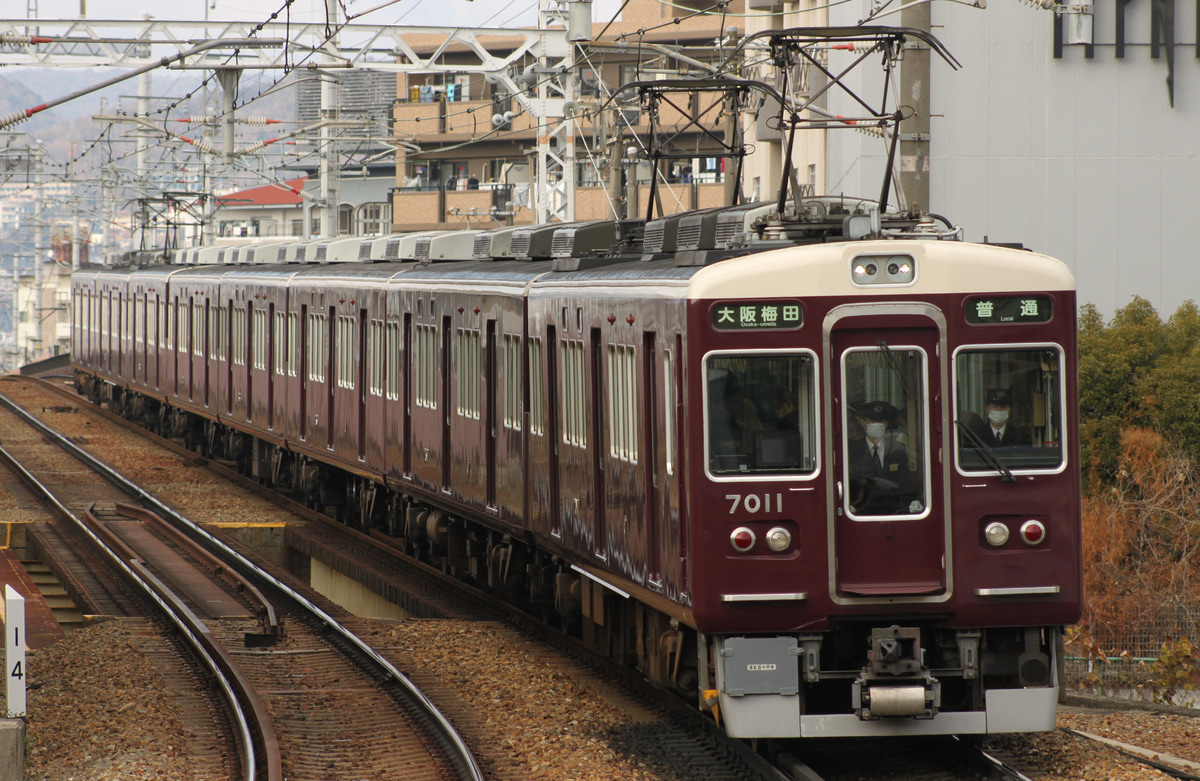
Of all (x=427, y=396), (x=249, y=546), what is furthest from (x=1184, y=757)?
(x=249, y=546)

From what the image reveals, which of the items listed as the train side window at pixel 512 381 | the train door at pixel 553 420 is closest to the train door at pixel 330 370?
the train side window at pixel 512 381

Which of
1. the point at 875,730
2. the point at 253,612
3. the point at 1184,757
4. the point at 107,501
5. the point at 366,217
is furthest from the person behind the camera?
the point at 366,217

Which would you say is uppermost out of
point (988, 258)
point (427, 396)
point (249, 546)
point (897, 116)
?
point (897, 116)

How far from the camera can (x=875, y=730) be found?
7.45 metres

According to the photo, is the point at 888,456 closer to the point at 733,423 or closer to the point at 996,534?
the point at 996,534

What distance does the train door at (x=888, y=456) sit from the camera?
24.6 feet

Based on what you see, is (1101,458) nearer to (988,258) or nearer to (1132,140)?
(1132,140)

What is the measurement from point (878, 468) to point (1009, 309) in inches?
35.4

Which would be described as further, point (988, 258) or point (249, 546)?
point (249, 546)

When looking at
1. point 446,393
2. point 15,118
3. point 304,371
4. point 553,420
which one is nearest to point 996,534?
point 553,420

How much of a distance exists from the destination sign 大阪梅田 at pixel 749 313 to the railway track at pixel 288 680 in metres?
2.35

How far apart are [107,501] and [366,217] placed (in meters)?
49.1

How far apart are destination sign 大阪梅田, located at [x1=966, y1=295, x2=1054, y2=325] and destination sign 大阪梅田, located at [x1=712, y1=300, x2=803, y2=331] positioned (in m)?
0.78

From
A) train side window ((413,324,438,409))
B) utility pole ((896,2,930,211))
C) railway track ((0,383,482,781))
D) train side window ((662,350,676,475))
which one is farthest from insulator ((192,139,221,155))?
train side window ((662,350,676,475))
